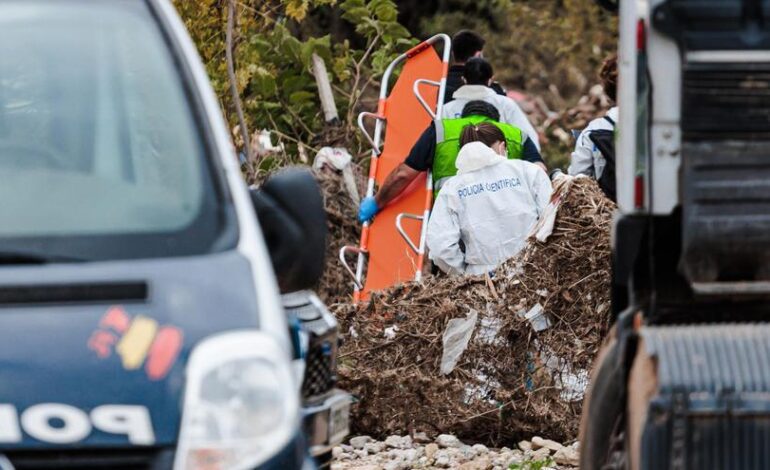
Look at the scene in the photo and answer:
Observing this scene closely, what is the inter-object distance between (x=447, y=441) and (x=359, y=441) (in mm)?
470

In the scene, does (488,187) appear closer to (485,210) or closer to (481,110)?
(485,210)

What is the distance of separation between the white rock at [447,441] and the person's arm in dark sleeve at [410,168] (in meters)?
2.44

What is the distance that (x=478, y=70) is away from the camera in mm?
11125

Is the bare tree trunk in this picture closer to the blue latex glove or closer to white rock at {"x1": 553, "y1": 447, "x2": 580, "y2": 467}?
the blue latex glove

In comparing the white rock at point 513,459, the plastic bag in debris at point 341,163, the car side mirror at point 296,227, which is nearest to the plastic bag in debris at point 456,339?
the white rock at point 513,459

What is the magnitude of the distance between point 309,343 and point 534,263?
12.1ft

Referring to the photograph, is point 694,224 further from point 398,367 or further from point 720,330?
point 398,367

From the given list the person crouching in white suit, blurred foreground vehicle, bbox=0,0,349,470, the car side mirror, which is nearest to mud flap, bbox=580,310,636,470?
blurred foreground vehicle, bbox=0,0,349,470

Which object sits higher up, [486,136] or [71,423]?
[71,423]

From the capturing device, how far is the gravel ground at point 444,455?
8078 mm

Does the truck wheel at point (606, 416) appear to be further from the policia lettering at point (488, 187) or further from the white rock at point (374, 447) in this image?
the policia lettering at point (488, 187)

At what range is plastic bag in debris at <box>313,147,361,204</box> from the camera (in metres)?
11.6

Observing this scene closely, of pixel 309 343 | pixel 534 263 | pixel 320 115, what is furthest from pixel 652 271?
pixel 320 115

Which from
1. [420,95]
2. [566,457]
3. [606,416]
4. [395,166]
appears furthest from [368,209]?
[606,416]
